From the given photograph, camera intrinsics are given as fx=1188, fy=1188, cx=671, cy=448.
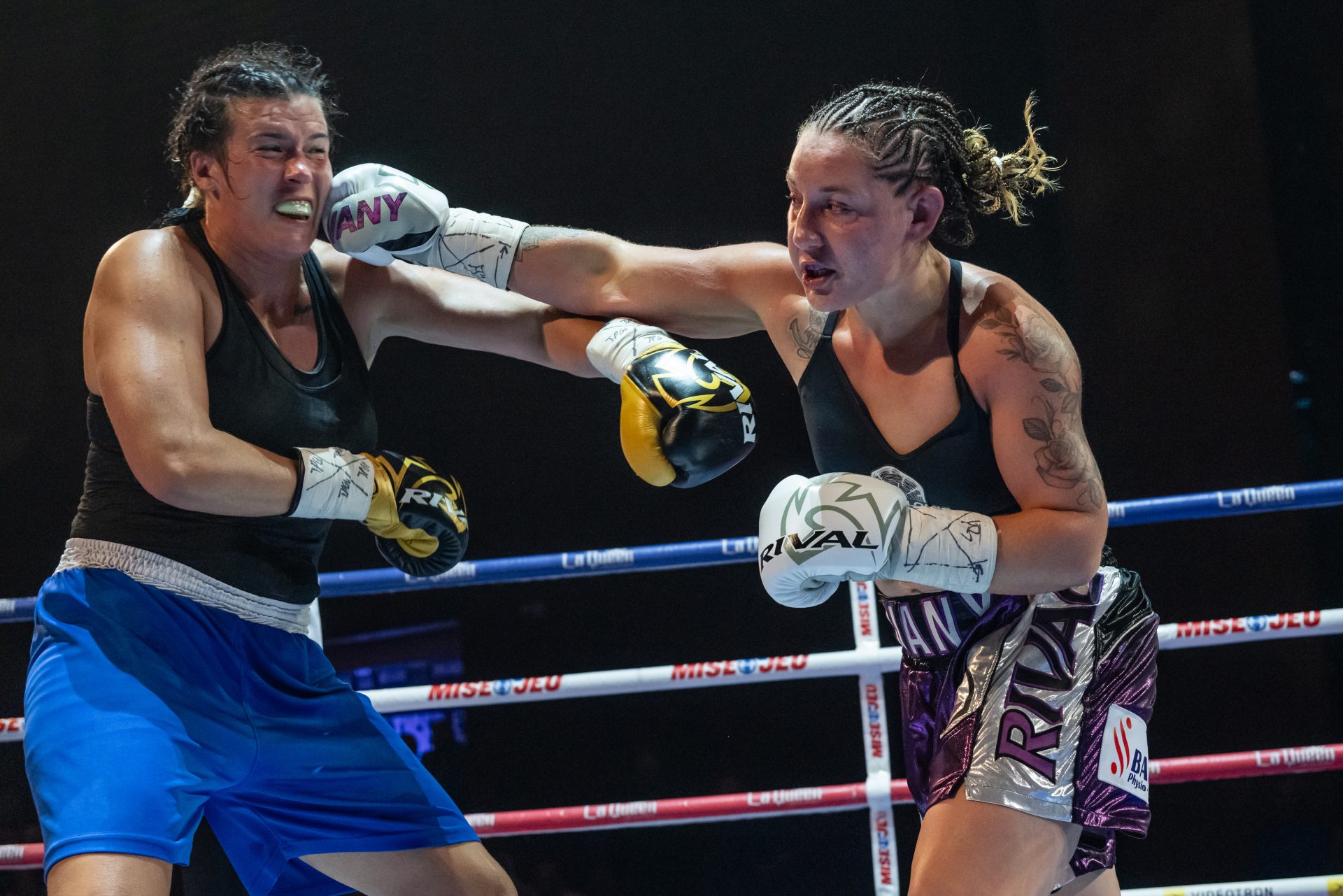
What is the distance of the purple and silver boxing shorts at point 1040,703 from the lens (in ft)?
5.05

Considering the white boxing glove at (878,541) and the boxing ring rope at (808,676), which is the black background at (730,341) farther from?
the white boxing glove at (878,541)

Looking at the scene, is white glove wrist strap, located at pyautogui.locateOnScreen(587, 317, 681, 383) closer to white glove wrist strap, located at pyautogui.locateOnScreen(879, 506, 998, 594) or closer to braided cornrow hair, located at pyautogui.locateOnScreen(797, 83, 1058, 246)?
braided cornrow hair, located at pyautogui.locateOnScreen(797, 83, 1058, 246)

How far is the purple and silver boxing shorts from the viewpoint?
60.6 inches

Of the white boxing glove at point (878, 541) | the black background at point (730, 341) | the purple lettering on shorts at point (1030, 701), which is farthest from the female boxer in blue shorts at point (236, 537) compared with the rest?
the black background at point (730, 341)

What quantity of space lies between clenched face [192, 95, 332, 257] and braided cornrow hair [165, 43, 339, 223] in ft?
0.05

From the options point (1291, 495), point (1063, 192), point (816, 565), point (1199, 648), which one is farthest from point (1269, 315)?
point (816, 565)

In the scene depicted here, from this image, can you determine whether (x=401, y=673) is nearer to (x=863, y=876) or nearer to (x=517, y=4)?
(x=863, y=876)

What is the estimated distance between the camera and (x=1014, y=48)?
3.48 m

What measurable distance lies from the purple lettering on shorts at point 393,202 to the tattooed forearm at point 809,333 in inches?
24.8

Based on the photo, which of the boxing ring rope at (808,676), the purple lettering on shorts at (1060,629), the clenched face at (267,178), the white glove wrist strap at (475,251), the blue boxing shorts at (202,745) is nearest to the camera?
the blue boxing shorts at (202,745)

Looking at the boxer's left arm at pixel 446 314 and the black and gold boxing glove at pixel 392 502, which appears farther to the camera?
the boxer's left arm at pixel 446 314

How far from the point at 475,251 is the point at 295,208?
11.9 inches

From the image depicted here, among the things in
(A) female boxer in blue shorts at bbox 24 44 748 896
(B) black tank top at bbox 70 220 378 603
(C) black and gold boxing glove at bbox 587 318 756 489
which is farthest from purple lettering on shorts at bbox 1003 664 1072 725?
(B) black tank top at bbox 70 220 378 603

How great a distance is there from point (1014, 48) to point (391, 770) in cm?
278
